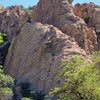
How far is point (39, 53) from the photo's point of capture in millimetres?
94188

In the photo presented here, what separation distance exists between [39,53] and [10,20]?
4014 cm

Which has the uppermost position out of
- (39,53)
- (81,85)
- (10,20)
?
(10,20)

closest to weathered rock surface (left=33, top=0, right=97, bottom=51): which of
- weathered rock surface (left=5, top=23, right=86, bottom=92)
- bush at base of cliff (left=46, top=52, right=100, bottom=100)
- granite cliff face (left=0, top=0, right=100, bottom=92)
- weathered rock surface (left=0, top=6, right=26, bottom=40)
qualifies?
granite cliff face (left=0, top=0, right=100, bottom=92)

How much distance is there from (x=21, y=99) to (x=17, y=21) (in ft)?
158

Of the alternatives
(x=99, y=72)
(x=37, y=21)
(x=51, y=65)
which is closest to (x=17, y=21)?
(x=37, y=21)

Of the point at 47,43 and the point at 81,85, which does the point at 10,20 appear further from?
the point at 81,85

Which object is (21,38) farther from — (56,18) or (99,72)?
(99,72)

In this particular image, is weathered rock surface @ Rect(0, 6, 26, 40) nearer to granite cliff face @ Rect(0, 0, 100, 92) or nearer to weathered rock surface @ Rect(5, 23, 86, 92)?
granite cliff face @ Rect(0, 0, 100, 92)

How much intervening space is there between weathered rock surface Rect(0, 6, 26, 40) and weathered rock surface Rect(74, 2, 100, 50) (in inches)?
933

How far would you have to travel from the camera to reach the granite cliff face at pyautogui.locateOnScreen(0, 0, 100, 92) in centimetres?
8706

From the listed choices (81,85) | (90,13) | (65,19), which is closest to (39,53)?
(65,19)

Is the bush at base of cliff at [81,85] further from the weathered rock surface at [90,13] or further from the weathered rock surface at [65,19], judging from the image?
the weathered rock surface at [90,13]

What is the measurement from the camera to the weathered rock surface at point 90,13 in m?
105

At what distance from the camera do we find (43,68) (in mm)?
89875
